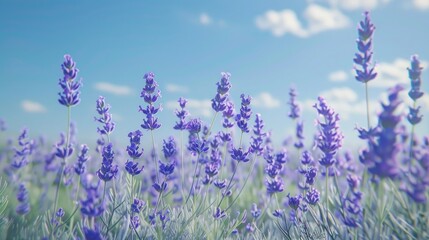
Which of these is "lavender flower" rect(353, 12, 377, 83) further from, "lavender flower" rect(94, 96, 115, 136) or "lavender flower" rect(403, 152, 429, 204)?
"lavender flower" rect(94, 96, 115, 136)

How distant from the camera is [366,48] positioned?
2.94 metres

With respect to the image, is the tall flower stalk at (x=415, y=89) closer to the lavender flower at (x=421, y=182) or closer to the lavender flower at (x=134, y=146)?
the lavender flower at (x=421, y=182)

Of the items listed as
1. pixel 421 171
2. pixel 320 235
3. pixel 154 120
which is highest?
pixel 154 120

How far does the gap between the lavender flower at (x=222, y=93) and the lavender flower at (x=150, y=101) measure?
0.52m

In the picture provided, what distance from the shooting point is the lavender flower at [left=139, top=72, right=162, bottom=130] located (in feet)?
11.1

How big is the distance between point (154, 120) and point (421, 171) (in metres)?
Answer: 2.11

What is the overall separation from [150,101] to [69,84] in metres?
0.71

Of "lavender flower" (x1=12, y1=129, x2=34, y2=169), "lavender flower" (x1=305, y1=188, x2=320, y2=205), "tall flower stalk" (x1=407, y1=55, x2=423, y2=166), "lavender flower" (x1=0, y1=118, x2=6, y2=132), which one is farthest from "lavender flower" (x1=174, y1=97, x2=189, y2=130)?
"lavender flower" (x1=0, y1=118, x2=6, y2=132)

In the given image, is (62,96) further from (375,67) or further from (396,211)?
(396,211)

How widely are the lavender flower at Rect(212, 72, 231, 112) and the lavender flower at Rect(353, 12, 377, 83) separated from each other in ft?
3.72

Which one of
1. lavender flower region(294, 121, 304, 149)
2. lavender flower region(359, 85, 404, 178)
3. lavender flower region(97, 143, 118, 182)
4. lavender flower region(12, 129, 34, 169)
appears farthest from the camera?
lavender flower region(294, 121, 304, 149)

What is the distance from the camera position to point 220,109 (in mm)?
3539

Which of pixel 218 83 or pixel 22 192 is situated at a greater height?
pixel 218 83

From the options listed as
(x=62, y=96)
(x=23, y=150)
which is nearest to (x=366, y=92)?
(x=62, y=96)
